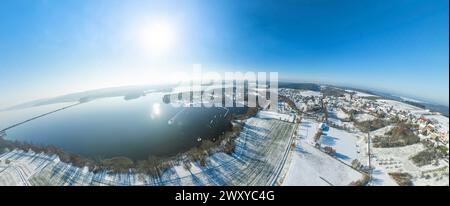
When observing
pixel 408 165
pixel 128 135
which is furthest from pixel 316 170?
pixel 128 135

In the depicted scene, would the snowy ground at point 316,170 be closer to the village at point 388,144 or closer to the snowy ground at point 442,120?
the village at point 388,144

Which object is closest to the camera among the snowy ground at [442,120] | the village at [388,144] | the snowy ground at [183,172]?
the village at [388,144]

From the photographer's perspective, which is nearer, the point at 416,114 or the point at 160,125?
the point at 416,114

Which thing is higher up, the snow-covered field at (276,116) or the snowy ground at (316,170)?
the snow-covered field at (276,116)

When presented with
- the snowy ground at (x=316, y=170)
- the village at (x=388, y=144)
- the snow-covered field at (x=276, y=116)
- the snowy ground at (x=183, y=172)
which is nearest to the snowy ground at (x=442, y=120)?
the village at (x=388, y=144)

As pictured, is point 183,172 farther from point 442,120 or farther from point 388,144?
point 442,120

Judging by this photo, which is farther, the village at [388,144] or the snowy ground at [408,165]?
the village at [388,144]
